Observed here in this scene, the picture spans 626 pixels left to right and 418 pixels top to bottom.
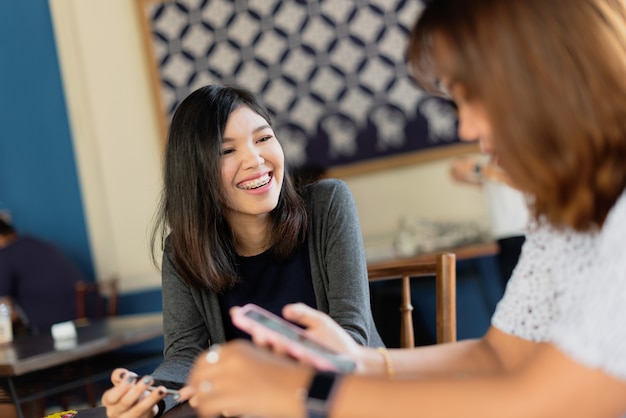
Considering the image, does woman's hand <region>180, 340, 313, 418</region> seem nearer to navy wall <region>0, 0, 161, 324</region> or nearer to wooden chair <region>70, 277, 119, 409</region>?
wooden chair <region>70, 277, 119, 409</region>

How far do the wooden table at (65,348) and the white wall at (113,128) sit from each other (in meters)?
1.18

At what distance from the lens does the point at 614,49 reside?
1.01 metres

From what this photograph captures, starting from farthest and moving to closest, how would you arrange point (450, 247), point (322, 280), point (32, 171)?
point (32, 171) < point (450, 247) < point (322, 280)

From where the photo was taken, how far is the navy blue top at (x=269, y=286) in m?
1.96

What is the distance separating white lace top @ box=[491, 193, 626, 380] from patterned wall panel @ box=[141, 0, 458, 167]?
3.25m

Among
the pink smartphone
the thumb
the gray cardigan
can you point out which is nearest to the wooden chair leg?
the gray cardigan

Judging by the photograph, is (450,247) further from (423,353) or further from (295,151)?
(423,353)

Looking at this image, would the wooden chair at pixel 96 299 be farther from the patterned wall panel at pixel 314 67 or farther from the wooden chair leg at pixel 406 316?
the wooden chair leg at pixel 406 316

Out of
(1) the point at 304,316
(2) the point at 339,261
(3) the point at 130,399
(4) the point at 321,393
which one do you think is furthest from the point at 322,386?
(2) the point at 339,261

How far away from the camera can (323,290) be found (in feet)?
6.42

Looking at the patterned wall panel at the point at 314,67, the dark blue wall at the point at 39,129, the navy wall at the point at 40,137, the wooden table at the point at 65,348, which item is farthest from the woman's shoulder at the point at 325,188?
the dark blue wall at the point at 39,129

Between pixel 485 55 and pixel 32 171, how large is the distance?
4509 millimetres

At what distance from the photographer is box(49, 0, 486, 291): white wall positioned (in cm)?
486

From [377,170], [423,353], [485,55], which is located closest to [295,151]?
[377,170]
